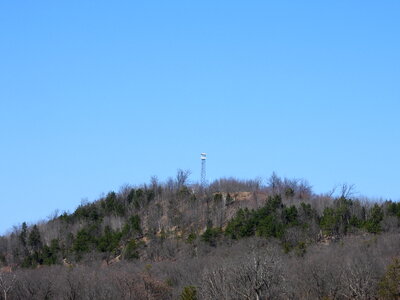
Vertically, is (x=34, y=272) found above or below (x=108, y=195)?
below

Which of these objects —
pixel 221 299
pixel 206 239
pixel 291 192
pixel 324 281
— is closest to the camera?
pixel 221 299

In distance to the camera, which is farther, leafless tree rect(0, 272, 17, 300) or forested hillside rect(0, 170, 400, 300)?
leafless tree rect(0, 272, 17, 300)

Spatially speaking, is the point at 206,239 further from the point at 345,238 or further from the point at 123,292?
the point at 123,292

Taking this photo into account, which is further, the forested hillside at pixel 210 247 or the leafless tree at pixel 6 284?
the leafless tree at pixel 6 284

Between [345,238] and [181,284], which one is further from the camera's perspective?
[345,238]

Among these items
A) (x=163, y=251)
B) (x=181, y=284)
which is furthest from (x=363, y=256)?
(x=163, y=251)

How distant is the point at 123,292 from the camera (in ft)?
213

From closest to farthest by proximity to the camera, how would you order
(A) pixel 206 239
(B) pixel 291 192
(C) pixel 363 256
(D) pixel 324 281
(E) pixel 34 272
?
(D) pixel 324 281 < (C) pixel 363 256 < (E) pixel 34 272 < (A) pixel 206 239 < (B) pixel 291 192

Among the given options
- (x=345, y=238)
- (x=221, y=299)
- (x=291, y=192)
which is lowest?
(x=221, y=299)

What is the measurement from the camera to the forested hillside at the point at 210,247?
195 feet

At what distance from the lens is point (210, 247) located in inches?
3366

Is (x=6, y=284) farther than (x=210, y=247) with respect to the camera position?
No

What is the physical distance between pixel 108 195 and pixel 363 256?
154 feet

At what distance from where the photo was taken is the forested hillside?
59312 mm
